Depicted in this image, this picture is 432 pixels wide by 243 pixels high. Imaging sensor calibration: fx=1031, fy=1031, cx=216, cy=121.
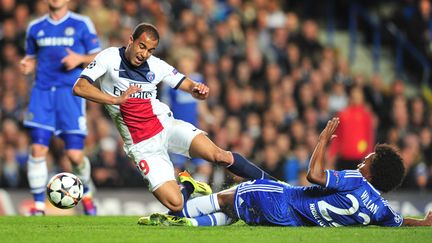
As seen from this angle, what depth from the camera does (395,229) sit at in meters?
9.96

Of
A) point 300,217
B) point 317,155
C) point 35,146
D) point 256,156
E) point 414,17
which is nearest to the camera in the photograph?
point 317,155

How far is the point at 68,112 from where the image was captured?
41.7 ft

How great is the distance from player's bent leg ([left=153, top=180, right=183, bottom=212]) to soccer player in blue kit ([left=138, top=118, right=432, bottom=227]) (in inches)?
4.2

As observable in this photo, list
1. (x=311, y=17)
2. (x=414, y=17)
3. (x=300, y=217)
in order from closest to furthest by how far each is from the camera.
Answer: (x=300, y=217), (x=414, y=17), (x=311, y=17)

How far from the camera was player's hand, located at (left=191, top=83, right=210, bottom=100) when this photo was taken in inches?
418

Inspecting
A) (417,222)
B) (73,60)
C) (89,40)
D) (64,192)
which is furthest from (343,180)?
(89,40)

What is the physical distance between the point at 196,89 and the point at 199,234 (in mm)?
1835

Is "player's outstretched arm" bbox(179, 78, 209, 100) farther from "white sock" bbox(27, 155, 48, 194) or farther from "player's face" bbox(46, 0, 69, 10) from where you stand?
"white sock" bbox(27, 155, 48, 194)

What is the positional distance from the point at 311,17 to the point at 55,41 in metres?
11.1

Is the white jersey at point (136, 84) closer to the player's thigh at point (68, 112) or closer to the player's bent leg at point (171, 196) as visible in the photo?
the player's bent leg at point (171, 196)

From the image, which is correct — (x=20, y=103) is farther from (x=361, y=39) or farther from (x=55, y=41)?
(x=361, y=39)

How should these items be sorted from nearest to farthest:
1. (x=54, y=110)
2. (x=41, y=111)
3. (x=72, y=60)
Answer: (x=72, y=60) < (x=41, y=111) < (x=54, y=110)

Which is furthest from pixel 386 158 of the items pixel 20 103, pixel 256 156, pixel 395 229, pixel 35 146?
pixel 20 103

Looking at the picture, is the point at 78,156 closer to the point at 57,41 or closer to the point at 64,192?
the point at 57,41
